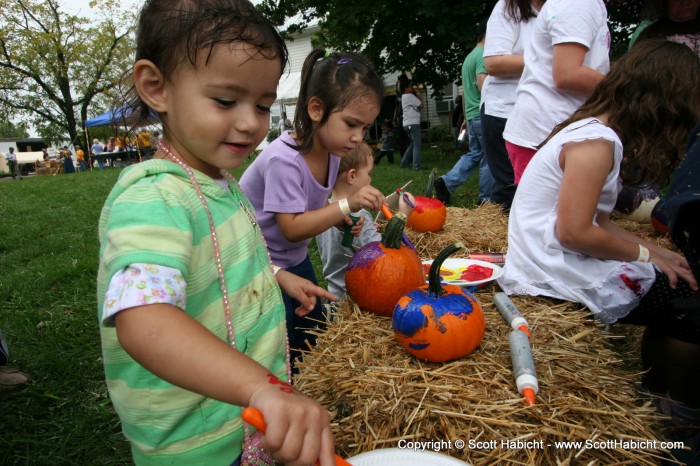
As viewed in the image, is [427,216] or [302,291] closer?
[302,291]

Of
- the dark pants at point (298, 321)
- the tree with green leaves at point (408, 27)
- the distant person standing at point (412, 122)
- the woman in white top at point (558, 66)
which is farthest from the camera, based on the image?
the distant person standing at point (412, 122)

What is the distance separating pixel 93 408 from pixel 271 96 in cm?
243

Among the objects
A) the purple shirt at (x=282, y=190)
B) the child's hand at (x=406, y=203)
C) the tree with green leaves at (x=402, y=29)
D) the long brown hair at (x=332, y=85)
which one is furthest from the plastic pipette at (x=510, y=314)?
the tree with green leaves at (x=402, y=29)

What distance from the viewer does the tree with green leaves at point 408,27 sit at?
1202cm

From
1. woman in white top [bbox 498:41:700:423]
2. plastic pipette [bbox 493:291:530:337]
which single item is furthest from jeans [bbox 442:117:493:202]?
plastic pipette [bbox 493:291:530:337]

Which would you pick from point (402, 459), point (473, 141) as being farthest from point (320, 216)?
point (473, 141)

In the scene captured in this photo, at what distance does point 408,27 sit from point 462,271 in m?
13.3

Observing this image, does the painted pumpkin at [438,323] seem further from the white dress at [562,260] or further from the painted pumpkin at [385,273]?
the white dress at [562,260]

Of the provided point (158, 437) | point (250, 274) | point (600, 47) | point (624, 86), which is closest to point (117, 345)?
point (158, 437)

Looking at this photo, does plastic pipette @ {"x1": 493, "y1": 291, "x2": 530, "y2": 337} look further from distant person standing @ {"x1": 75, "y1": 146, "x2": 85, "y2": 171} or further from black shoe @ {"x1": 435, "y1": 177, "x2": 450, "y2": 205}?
distant person standing @ {"x1": 75, "y1": 146, "x2": 85, "y2": 171}

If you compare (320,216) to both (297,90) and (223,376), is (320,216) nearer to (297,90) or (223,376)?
(223,376)

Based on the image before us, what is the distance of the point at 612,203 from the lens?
2334mm

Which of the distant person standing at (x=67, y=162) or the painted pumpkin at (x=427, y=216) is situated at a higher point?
the painted pumpkin at (x=427, y=216)

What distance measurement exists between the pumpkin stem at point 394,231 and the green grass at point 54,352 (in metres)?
1.77
